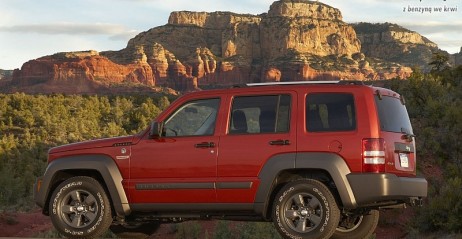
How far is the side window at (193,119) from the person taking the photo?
8.58 metres

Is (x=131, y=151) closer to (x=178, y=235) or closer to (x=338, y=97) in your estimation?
(x=338, y=97)

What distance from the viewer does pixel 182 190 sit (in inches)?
333

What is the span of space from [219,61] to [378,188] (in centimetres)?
17848

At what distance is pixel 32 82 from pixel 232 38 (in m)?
→ 54.2

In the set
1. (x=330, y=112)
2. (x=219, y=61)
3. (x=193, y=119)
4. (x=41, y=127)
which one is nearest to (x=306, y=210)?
(x=330, y=112)

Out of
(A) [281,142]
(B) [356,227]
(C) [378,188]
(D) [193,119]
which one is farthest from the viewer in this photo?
(B) [356,227]

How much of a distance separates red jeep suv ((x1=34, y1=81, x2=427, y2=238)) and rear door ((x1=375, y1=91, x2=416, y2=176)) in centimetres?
1

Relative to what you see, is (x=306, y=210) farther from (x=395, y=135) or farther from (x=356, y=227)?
(x=356, y=227)

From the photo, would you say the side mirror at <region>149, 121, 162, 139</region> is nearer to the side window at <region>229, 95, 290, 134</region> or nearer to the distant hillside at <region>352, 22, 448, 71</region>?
the side window at <region>229, 95, 290, 134</region>

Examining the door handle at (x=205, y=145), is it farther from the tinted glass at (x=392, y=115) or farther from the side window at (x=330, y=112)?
the tinted glass at (x=392, y=115)

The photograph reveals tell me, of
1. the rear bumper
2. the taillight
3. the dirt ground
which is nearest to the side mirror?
the rear bumper

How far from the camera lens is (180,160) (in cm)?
848

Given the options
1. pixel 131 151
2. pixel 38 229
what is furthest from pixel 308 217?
pixel 38 229

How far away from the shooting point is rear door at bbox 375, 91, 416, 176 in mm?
7895
